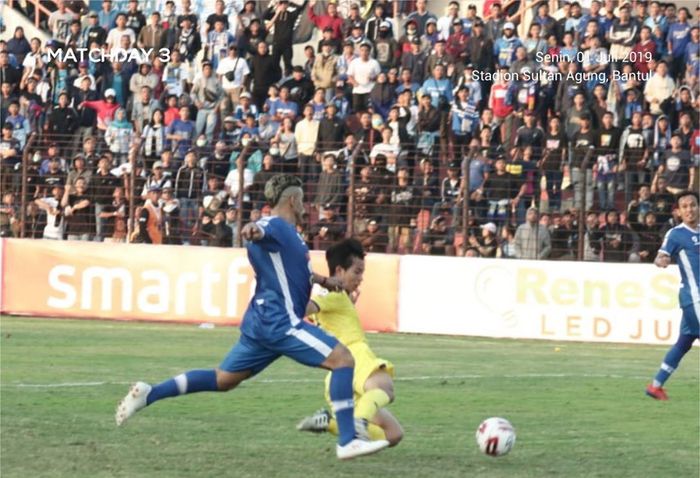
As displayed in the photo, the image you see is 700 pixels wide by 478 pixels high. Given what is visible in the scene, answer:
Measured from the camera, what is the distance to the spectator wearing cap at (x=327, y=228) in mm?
23156

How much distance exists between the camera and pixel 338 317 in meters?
10.2

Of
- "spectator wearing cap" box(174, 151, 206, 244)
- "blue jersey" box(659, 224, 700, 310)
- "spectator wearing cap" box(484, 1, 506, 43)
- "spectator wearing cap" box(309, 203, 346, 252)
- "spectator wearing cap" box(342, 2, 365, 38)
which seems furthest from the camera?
"spectator wearing cap" box(342, 2, 365, 38)

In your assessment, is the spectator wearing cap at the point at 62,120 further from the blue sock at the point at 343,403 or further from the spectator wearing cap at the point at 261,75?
the blue sock at the point at 343,403

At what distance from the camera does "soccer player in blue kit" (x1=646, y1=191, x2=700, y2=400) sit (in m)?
14.2

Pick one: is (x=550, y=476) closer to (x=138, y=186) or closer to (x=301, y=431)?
(x=301, y=431)

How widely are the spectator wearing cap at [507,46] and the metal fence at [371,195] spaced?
6.79 feet

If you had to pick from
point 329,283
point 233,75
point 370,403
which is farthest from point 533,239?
point 329,283

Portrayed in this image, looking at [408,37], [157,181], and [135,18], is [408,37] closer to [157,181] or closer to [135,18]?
[157,181]

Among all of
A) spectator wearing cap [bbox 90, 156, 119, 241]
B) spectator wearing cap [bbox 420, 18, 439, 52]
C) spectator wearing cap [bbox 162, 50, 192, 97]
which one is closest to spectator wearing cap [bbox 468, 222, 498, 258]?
spectator wearing cap [bbox 420, 18, 439, 52]

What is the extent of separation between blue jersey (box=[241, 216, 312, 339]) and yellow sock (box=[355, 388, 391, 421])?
731 mm

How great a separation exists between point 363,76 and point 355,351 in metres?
15.4

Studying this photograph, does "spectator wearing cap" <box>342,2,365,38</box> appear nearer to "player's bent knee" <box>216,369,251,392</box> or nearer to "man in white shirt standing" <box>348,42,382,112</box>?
"man in white shirt standing" <box>348,42,382,112</box>

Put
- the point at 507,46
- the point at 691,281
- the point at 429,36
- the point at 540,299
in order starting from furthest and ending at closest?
the point at 429,36 → the point at 507,46 → the point at 540,299 → the point at 691,281

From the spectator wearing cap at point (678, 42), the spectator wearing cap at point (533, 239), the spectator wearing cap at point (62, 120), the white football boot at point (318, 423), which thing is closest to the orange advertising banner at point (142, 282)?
the spectator wearing cap at point (533, 239)
